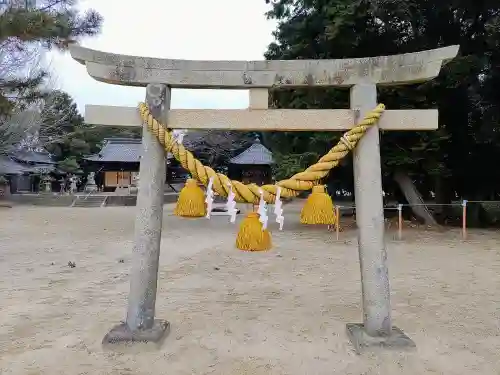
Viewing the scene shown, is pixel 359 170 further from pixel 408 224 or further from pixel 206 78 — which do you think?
pixel 408 224

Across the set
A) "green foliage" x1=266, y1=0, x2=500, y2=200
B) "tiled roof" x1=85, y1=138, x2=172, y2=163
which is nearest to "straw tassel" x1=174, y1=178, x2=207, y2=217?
"green foliage" x1=266, y1=0, x2=500, y2=200

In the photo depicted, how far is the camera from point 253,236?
384 cm

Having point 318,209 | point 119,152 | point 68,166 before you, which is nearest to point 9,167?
point 68,166

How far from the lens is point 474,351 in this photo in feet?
12.8

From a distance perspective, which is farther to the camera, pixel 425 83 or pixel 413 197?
pixel 413 197

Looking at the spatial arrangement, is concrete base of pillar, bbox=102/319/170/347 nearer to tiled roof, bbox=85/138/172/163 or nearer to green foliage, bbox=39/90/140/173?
green foliage, bbox=39/90/140/173

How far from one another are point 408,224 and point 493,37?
6093 mm

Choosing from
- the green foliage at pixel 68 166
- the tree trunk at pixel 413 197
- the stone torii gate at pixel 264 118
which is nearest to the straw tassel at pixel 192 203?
the stone torii gate at pixel 264 118

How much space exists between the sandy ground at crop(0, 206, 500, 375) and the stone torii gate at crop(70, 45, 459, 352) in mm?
345

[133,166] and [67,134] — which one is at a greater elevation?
[67,134]

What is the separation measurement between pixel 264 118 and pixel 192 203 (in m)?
1.05

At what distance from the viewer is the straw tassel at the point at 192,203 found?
3775 millimetres

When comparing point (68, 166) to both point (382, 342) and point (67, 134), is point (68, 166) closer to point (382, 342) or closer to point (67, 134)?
point (67, 134)

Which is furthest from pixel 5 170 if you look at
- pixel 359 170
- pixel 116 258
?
pixel 359 170
